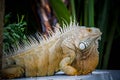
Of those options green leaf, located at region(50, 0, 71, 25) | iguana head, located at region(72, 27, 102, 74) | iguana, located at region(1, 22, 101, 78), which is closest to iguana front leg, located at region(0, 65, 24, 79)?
iguana, located at region(1, 22, 101, 78)

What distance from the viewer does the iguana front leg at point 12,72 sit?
67.5 inches

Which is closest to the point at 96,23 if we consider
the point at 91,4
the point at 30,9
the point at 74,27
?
the point at 91,4

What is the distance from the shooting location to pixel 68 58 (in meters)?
1.77

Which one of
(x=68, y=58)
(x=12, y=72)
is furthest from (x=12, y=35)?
(x=68, y=58)

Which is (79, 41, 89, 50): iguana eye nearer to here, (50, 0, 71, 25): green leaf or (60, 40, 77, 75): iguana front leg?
(60, 40, 77, 75): iguana front leg

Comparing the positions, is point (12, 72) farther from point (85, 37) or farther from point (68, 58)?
point (85, 37)

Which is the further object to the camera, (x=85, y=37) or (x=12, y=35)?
(x=12, y=35)

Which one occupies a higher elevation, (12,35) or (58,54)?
(12,35)

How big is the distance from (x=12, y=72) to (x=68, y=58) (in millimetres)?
320

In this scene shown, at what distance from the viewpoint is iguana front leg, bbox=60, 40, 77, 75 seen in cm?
177

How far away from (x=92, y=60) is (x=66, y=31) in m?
0.23

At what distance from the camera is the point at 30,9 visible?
2619 mm

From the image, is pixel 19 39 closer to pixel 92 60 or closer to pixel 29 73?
pixel 29 73

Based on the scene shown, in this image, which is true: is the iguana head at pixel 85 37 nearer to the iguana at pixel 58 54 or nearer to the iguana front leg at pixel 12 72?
the iguana at pixel 58 54
